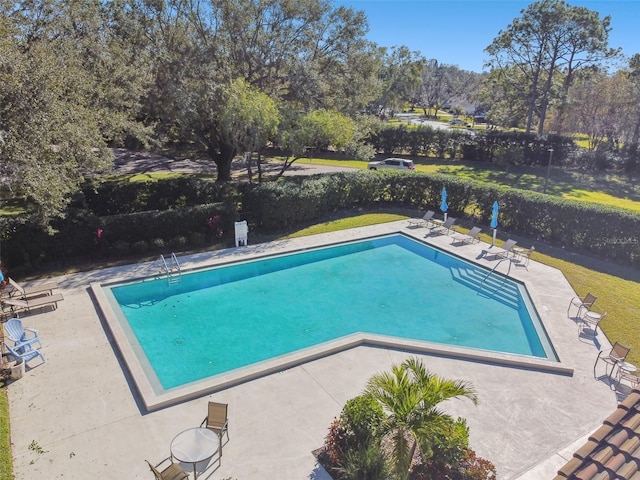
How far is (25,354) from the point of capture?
1003 centimetres

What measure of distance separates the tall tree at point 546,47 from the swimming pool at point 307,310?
1413 inches

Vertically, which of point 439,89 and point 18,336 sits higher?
point 439,89

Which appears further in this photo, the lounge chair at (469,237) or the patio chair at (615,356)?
the lounge chair at (469,237)

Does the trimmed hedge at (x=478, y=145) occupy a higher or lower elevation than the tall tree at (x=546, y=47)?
lower

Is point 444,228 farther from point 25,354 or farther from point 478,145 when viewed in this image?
point 478,145

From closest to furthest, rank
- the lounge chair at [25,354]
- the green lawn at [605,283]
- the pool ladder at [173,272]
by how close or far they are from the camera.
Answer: the lounge chair at [25,354]
the green lawn at [605,283]
the pool ladder at [173,272]

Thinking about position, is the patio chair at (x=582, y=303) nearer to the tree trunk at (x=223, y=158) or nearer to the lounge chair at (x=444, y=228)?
the lounge chair at (x=444, y=228)

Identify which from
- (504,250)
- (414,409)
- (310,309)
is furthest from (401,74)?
(414,409)

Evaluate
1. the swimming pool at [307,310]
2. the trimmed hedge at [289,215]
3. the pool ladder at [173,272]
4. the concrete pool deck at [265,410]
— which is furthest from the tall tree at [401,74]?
the concrete pool deck at [265,410]

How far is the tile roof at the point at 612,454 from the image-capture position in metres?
4.07

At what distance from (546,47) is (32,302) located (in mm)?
49138

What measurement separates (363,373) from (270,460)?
3400 mm

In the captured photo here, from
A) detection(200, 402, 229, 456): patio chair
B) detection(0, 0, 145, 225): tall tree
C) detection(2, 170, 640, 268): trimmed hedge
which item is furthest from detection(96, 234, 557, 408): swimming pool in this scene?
detection(0, 0, 145, 225): tall tree

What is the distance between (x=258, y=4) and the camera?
21703 millimetres
